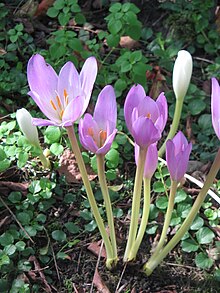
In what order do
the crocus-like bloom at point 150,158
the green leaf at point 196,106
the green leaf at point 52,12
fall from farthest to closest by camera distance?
the green leaf at point 52,12 → the green leaf at point 196,106 → the crocus-like bloom at point 150,158

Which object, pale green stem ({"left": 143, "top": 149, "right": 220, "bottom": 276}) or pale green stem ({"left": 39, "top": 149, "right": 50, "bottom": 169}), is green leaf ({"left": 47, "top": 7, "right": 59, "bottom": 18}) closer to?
pale green stem ({"left": 39, "top": 149, "right": 50, "bottom": 169})

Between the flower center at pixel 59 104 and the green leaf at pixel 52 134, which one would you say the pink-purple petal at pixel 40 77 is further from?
the green leaf at pixel 52 134

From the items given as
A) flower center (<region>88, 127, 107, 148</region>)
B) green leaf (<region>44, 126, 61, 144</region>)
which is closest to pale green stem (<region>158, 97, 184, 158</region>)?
green leaf (<region>44, 126, 61, 144</region>)

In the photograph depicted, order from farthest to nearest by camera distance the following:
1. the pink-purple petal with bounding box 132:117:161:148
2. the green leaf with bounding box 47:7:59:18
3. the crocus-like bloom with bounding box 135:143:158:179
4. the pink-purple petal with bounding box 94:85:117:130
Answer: the green leaf with bounding box 47:7:59:18, the crocus-like bloom with bounding box 135:143:158:179, the pink-purple petal with bounding box 94:85:117:130, the pink-purple petal with bounding box 132:117:161:148

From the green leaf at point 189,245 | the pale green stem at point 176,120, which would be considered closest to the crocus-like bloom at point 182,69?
the pale green stem at point 176,120

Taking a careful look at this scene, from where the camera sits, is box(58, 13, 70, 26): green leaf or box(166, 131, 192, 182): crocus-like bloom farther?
box(58, 13, 70, 26): green leaf

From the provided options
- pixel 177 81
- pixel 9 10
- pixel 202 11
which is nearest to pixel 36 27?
pixel 9 10

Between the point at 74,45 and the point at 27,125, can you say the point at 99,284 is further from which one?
the point at 74,45
